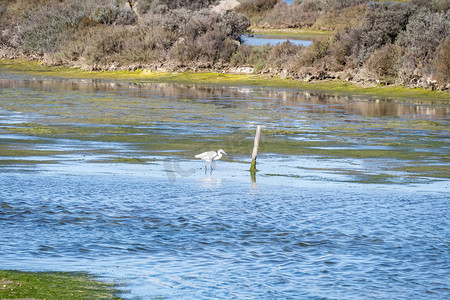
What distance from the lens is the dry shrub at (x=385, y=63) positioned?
148 ft

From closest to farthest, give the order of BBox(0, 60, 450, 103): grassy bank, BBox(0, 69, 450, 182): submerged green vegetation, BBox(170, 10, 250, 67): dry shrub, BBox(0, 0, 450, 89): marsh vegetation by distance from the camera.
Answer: BBox(0, 69, 450, 182): submerged green vegetation < BBox(0, 60, 450, 103): grassy bank < BBox(0, 0, 450, 89): marsh vegetation < BBox(170, 10, 250, 67): dry shrub

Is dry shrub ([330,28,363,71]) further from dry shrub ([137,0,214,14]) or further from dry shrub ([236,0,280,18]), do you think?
dry shrub ([236,0,280,18])

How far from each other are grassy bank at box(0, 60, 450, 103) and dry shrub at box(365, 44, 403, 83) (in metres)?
0.96

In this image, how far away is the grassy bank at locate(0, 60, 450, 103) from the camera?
42.3 meters

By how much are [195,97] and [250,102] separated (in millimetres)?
3810

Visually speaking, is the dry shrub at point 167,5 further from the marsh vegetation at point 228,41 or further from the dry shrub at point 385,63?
the dry shrub at point 385,63

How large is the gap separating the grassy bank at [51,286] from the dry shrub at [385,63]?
37.6 metres

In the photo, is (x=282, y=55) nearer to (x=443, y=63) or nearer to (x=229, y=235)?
(x=443, y=63)

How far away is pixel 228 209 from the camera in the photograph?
13867 mm

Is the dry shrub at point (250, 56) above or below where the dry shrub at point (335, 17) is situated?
below

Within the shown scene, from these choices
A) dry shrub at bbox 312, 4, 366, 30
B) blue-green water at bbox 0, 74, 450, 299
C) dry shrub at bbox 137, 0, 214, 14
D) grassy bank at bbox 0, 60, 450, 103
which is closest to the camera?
blue-green water at bbox 0, 74, 450, 299

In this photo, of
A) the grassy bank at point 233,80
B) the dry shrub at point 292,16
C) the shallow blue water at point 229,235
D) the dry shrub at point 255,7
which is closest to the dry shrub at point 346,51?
the grassy bank at point 233,80

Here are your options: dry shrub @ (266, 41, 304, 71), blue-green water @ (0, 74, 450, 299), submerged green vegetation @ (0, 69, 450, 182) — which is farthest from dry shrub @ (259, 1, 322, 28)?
blue-green water @ (0, 74, 450, 299)

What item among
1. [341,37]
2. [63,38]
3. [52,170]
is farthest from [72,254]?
[63,38]
